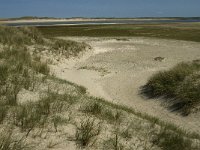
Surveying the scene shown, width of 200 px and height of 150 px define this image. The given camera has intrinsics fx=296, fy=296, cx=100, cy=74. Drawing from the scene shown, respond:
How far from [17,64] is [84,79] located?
4639 mm

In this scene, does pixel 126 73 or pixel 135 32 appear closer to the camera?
pixel 126 73

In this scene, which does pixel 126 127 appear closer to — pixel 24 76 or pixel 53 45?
pixel 24 76

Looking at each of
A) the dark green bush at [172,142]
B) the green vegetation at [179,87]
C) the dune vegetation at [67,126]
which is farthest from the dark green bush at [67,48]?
the dark green bush at [172,142]

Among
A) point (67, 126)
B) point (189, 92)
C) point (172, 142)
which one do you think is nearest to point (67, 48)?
point (189, 92)

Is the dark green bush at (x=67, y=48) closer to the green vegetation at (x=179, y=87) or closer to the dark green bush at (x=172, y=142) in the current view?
the green vegetation at (x=179, y=87)

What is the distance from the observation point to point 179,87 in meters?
11.9

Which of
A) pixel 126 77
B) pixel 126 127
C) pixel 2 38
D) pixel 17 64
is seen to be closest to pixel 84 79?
pixel 126 77

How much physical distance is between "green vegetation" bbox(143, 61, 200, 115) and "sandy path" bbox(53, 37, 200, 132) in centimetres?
49

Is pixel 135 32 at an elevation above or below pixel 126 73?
below

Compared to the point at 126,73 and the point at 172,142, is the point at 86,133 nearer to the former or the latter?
the point at 172,142

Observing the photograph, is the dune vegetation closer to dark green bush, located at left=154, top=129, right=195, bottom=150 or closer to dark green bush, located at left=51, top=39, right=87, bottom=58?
dark green bush, located at left=154, top=129, right=195, bottom=150

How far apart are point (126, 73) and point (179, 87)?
5134mm

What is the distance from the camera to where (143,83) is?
1424 cm

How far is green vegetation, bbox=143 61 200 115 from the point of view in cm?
1064
